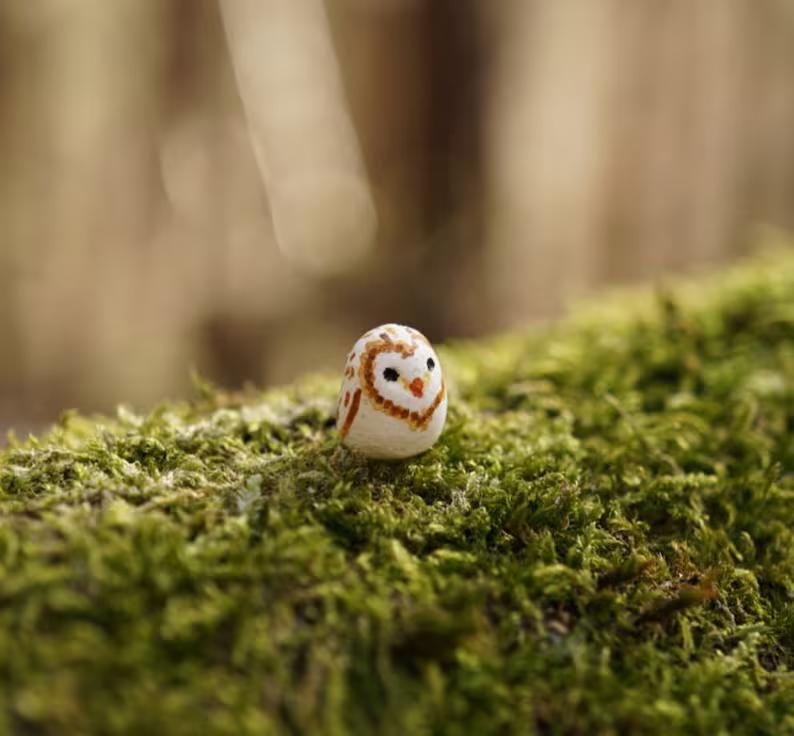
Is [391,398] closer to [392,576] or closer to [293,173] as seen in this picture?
[392,576]

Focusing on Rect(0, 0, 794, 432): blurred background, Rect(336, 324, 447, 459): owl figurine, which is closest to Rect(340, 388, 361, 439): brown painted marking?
Rect(336, 324, 447, 459): owl figurine

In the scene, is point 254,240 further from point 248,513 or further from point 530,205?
point 248,513

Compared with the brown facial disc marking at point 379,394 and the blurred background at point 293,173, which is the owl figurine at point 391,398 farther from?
the blurred background at point 293,173

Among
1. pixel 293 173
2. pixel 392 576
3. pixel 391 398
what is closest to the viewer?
pixel 392 576

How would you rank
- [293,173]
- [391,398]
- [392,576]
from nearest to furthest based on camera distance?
[392,576] → [391,398] → [293,173]

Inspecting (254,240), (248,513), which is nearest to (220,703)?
(248,513)

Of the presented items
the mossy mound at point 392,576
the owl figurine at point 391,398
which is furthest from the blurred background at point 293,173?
the owl figurine at point 391,398

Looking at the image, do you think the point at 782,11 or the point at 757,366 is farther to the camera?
the point at 782,11

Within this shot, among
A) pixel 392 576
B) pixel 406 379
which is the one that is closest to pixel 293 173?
pixel 406 379
